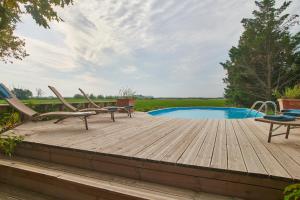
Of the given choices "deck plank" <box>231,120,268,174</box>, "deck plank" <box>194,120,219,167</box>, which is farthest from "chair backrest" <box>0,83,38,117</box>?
"deck plank" <box>231,120,268,174</box>

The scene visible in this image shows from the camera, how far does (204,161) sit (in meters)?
2.10

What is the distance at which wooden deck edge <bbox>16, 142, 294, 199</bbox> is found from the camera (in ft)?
5.76

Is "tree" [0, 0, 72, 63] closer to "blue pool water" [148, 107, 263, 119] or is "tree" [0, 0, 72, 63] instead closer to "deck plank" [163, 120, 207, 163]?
"blue pool water" [148, 107, 263, 119]

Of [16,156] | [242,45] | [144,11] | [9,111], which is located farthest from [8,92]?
[242,45]

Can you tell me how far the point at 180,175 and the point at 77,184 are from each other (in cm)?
121

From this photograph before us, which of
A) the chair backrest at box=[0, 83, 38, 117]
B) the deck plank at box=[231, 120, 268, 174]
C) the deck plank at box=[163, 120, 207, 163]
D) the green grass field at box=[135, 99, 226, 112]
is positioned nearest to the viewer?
the deck plank at box=[231, 120, 268, 174]

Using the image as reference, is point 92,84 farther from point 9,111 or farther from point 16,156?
point 16,156

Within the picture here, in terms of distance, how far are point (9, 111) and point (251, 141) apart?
21.4ft

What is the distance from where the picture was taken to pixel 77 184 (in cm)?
210

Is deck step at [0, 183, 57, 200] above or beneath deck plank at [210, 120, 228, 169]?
beneath

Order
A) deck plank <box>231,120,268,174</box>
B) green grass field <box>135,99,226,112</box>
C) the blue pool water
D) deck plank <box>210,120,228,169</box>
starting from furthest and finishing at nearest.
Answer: green grass field <box>135,99,226,112</box>, the blue pool water, deck plank <box>210,120,228,169</box>, deck plank <box>231,120,268,174</box>

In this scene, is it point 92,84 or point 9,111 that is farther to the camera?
point 92,84

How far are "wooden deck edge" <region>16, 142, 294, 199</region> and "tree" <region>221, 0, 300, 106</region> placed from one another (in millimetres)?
17485

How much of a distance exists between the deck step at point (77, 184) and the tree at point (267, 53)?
17916mm
